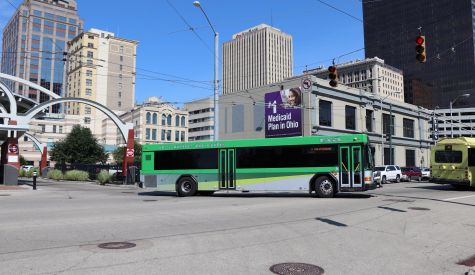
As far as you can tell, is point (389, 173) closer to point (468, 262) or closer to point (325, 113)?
point (325, 113)

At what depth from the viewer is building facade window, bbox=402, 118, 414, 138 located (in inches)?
2538

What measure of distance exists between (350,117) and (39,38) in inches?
4551

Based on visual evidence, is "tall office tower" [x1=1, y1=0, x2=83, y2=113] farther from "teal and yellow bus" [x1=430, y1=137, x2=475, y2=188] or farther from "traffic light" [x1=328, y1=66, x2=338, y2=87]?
"traffic light" [x1=328, y1=66, x2=338, y2=87]

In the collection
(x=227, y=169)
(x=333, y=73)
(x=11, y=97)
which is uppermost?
(x=11, y=97)

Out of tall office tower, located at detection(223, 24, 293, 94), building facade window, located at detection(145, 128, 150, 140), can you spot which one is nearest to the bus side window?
tall office tower, located at detection(223, 24, 293, 94)

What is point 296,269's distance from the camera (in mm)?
6379

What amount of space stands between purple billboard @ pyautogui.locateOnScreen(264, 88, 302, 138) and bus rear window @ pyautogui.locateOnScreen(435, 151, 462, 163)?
21235 millimetres

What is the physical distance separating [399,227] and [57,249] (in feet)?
26.0

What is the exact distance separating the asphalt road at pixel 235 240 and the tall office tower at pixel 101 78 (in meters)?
116

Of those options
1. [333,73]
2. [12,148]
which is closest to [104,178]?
[12,148]

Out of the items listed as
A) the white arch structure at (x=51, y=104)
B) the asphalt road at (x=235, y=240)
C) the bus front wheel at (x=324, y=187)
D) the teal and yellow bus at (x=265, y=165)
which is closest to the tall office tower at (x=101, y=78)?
the white arch structure at (x=51, y=104)

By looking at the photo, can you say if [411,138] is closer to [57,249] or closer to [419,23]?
[419,23]

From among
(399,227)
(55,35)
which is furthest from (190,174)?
(55,35)

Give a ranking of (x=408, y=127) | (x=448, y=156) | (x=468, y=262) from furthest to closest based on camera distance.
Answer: (x=408, y=127)
(x=448, y=156)
(x=468, y=262)
